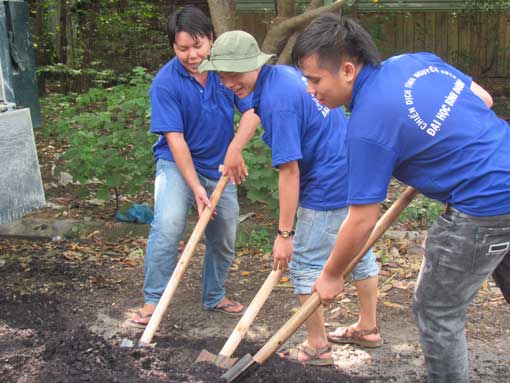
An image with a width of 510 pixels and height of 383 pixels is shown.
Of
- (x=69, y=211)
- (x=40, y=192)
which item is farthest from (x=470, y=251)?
(x=69, y=211)

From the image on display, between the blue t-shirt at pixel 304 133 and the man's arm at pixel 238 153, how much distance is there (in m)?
0.47

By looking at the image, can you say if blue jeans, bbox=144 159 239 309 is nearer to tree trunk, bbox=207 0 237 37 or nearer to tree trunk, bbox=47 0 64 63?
tree trunk, bbox=207 0 237 37

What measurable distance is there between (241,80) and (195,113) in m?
0.80

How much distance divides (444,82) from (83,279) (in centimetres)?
337

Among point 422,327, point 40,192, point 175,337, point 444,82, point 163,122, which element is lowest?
point 175,337

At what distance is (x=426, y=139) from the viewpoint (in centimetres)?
265

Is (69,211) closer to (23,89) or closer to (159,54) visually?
(23,89)

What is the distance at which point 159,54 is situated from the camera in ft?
47.3

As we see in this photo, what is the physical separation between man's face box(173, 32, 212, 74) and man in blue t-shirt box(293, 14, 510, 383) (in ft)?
4.53

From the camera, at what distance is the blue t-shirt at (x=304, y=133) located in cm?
333

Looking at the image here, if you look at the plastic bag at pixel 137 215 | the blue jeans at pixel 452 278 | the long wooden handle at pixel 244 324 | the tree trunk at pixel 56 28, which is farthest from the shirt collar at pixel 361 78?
the tree trunk at pixel 56 28

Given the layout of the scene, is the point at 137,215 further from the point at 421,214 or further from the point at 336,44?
the point at 336,44

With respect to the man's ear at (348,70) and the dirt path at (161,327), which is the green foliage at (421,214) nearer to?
the dirt path at (161,327)

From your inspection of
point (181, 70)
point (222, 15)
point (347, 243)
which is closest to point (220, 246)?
point (181, 70)
